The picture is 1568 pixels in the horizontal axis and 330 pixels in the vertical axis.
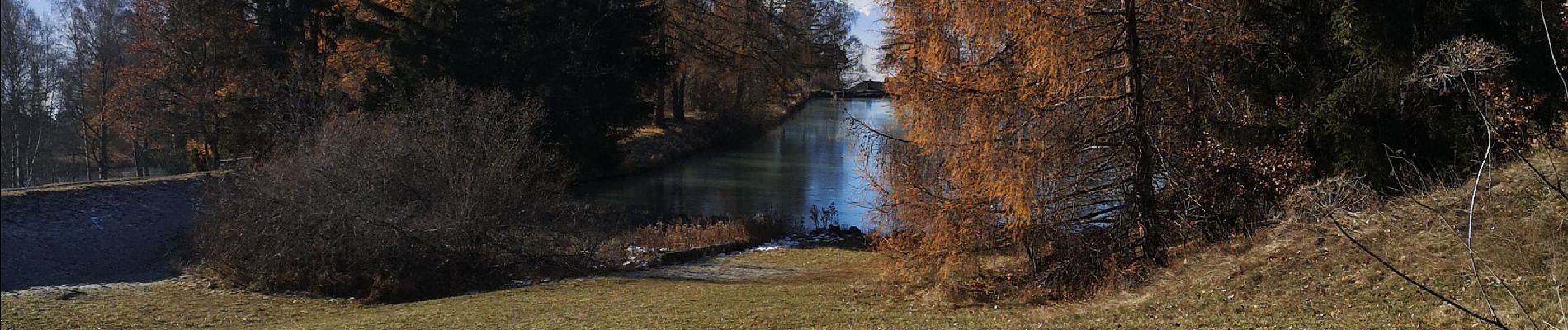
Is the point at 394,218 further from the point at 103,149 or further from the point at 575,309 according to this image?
the point at 103,149

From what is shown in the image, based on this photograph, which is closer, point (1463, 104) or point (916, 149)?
point (1463, 104)

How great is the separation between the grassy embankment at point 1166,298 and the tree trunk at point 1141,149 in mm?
387

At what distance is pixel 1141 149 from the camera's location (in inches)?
475

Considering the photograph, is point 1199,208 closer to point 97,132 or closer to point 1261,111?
point 1261,111

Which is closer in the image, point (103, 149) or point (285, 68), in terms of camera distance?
point (285, 68)

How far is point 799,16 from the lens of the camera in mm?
42781

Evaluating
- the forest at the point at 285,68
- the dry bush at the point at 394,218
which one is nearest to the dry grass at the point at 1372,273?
the dry bush at the point at 394,218

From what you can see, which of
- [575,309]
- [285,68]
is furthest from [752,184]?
[575,309]

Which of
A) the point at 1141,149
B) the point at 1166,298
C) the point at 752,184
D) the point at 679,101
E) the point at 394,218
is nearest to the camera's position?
the point at 1166,298

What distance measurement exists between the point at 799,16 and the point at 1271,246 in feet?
110

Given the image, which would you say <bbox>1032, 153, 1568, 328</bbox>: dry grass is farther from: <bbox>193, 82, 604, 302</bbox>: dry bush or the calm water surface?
the calm water surface

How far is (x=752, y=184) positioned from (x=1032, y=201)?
22.0m

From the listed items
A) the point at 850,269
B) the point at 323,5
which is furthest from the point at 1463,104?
the point at 323,5

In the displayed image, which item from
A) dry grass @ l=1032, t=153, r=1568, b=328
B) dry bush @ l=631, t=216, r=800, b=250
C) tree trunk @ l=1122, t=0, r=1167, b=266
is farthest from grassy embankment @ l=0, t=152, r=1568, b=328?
dry bush @ l=631, t=216, r=800, b=250
